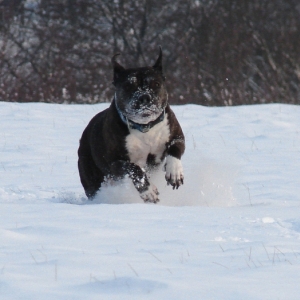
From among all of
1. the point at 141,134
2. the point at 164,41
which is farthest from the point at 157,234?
the point at 164,41

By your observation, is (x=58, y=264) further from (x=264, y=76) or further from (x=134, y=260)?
(x=264, y=76)

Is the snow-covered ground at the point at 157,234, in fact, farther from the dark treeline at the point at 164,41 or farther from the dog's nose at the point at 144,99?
the dark treeline at the point at 164,41

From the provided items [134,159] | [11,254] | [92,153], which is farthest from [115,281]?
[92,153]

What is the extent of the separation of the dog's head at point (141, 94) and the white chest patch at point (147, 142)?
0.39 ft

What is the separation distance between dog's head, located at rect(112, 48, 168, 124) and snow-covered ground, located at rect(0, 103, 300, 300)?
2.10ft

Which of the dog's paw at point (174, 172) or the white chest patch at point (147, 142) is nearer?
the dog's paw at point (174, 172)

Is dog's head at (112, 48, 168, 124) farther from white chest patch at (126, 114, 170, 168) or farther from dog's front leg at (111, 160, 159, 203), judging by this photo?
dog's front leg at (111, 160, 159, 203)

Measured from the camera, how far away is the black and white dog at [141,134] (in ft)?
23.2

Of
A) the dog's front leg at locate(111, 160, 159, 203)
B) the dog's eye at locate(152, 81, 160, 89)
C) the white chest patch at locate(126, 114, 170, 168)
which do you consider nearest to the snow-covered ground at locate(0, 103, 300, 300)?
the dog's front leg at locate(111, 160, 159, 203)

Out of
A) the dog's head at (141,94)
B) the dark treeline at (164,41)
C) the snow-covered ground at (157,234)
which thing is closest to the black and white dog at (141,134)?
the dog's head at (141,94)

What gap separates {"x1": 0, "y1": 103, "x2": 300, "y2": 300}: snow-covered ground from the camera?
392 cm

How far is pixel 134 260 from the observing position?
14.6 ft

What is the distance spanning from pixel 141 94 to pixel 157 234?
2.24 m

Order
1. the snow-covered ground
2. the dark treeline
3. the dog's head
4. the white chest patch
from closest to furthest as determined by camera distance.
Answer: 1. the snow-covered ground
2. the dog's head
3. the white chest patch
4. the dark treeline
